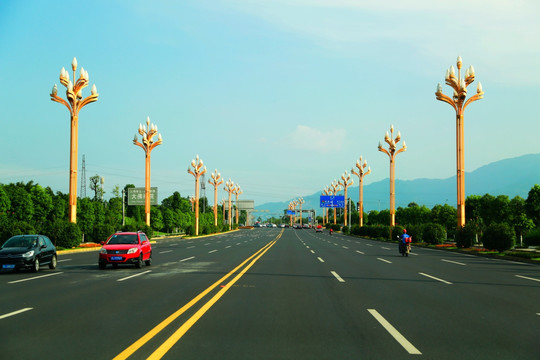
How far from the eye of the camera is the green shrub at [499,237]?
30.0 meters

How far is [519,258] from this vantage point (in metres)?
26.5

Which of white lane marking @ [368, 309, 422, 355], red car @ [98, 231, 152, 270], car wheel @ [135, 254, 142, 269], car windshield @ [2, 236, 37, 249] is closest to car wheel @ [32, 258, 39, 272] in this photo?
car windshield @ [2, 236, 37, 249]

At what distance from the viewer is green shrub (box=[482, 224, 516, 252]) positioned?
3003 cm

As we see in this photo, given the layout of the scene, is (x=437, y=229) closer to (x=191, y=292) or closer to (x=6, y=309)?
(x=191, y=292)

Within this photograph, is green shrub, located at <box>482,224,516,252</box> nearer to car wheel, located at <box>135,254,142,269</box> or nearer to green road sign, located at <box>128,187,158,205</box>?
car wheel, located at <box>135,254,142,269</box>

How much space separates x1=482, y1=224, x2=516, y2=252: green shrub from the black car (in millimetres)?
24651

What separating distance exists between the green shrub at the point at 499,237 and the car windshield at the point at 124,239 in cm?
2160

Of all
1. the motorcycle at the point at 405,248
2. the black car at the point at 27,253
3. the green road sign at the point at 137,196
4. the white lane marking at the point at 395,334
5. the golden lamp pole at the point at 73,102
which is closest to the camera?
the white lane marking at the point at 395,334

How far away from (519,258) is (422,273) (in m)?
11.6

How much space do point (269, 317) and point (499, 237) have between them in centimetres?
2540

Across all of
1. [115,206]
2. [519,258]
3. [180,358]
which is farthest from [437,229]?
[115,206]

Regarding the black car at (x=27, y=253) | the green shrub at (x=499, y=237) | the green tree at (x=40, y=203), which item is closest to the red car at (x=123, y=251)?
A: the black car at (x=27, y=253)

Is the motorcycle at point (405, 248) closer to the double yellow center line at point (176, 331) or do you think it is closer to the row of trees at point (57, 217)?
the double yellow center line at point (176, 331)

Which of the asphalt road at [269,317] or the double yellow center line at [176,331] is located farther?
the asphalt road at [269,317]
